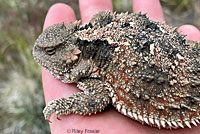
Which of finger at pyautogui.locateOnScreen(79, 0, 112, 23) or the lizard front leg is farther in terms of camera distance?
finger at pyautogui.locateOnScreen(79, 0, 112, 23)

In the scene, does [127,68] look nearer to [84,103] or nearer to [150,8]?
[84,103]

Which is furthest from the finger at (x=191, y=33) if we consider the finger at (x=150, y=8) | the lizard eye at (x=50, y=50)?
the lizard eye at (x=50, y=50)

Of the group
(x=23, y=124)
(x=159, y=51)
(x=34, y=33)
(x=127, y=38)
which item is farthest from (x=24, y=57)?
(x=159, y=51)

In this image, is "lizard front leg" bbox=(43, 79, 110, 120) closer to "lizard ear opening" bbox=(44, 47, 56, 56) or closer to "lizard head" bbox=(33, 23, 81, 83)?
"lizard head" bbox=(33, 23, 81, 83)

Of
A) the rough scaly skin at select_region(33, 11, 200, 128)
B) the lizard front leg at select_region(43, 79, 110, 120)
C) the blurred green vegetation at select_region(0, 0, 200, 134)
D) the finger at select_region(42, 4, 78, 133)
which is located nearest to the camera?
the rough scaly skin at select_region(33, 11, 200, 128)

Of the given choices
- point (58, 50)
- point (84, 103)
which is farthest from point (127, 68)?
point (58, 50)

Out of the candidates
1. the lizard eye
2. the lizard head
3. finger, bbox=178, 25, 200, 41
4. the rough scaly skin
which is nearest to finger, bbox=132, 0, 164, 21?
finger, bbox=178, 25, 200, 41

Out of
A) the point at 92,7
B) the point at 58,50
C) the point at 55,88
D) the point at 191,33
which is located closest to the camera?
the point at 58,50

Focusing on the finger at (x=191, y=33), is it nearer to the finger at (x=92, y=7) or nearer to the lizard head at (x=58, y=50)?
the finger at (x=92, y=7)
